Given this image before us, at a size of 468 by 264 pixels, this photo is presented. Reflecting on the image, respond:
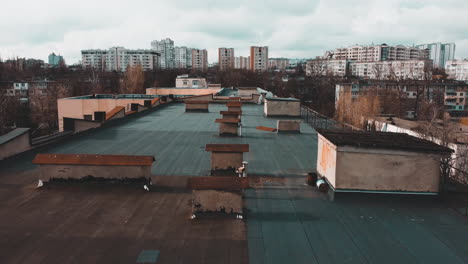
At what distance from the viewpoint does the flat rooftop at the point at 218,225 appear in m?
5.04

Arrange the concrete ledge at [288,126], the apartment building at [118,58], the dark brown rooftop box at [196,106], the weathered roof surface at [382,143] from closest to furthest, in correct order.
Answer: the weathered roof surface at [382,143]
the concrete ledge at [288,126]
the dark brown rooftop box at [196,106]
the apartment building at [118,58]

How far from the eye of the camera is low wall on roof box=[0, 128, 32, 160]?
9773 mm

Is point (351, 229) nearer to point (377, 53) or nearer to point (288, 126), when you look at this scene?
point (288, 126)

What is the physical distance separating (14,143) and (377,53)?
18689cm

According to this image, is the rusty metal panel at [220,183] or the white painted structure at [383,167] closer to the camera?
the rusty metal panel at [220,183]

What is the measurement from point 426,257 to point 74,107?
29.6 meters

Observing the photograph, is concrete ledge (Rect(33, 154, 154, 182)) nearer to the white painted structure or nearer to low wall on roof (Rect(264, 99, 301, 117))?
the white painted structure

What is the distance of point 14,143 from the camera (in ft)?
33.3

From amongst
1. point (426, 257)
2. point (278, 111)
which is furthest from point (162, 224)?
point (278, 111)

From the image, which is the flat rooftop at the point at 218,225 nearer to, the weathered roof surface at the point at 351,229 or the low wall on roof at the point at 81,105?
the weathered roof surface at the point at 351,229

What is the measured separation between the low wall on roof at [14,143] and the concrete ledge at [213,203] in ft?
21.2

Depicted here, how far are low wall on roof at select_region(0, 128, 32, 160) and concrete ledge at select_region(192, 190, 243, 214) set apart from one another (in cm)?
646

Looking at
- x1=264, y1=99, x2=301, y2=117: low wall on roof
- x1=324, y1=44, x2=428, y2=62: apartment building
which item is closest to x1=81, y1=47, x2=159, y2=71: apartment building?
x1=324, y1=44, x2=428, y2=62: apartment building

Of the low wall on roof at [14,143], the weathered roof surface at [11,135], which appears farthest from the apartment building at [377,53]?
the weathered roof surface at [11,135]
